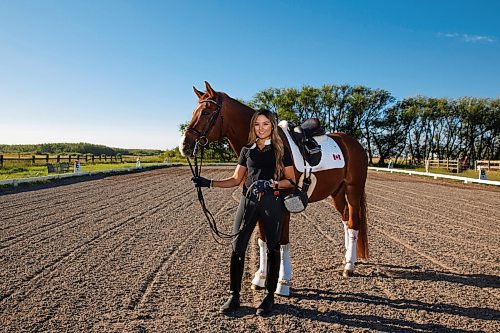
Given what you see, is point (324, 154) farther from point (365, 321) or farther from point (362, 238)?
point (365, 321)

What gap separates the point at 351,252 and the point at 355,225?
0.37m

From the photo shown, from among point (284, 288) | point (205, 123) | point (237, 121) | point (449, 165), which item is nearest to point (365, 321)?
point (284, 288)

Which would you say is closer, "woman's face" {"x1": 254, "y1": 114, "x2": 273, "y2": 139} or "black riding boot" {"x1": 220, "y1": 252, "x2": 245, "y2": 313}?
"woman's face" {"x1": 254, "y1": 114, "x2": 273, "y2": 139}

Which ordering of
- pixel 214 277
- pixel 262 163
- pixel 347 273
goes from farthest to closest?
pixel 347 273
pixel 214 277
pixel 262 163

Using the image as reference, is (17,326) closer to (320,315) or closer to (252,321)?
(252,321)

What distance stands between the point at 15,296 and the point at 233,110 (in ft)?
9.64

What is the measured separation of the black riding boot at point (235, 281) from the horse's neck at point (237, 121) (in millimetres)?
1192

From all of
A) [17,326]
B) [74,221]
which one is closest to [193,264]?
[17,326]

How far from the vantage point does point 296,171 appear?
395 centimetres

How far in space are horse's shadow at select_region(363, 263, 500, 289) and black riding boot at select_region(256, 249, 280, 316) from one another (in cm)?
183

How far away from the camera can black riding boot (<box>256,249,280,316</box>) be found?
3.43 meters

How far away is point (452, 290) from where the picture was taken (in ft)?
13.7

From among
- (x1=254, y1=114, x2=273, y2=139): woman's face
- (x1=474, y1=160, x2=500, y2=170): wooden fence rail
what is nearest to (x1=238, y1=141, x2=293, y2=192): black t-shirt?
(x1=254, y1=114, x2=273, y2=139): woman's face

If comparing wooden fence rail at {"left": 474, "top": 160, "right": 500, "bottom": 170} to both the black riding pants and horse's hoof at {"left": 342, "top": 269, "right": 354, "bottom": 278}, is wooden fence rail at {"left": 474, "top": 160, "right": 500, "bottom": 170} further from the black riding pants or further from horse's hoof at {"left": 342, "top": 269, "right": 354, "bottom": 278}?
the black riding pants
